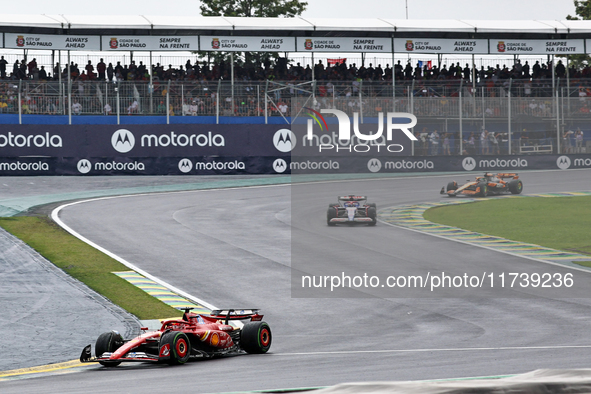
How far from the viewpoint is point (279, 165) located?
32031mm

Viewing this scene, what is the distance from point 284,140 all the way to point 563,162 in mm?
11066

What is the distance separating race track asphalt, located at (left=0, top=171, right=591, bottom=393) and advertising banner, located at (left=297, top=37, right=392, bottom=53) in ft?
28.1

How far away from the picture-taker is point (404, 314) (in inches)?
581

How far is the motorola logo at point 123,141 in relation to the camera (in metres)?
31.0

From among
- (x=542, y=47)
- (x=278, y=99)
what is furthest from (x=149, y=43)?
(x=542, y=47)

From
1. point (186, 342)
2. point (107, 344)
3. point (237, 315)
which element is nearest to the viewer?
point (186, 342)

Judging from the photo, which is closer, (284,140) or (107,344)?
(107,344)

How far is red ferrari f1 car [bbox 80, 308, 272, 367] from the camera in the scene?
10555mm

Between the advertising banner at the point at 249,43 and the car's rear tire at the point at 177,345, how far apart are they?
27.0 metres

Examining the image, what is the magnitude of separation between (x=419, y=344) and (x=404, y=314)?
2.78m

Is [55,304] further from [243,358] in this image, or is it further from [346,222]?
[346,222]

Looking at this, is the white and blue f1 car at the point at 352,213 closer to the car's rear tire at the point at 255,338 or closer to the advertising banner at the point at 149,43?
the car's rear tire at the point at 255,338

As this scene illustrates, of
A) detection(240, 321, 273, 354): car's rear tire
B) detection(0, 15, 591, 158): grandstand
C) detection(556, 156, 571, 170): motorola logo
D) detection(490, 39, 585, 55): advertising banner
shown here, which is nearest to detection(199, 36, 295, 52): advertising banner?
detection(0, 15, 591, 158): grandstand

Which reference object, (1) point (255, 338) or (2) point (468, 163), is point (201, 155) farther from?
(1) point (255, 338)
